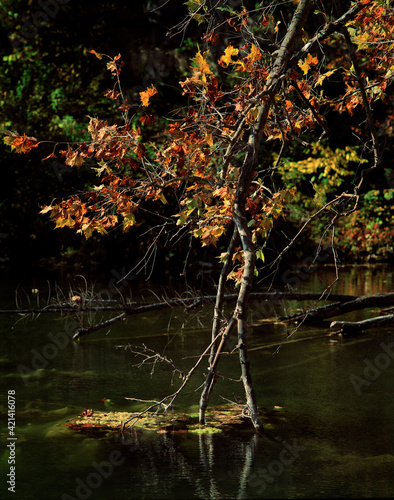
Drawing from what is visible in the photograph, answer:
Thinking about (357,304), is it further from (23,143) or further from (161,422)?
(23,143)

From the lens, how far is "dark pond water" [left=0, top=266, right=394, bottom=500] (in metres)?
4.29

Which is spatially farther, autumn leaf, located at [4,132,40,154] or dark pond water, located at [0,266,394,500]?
autumn leaf, located at [4,132,40,154]

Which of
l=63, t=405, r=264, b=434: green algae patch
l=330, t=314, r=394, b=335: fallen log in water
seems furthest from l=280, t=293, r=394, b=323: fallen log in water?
l=63, t=405, r=264, b=434: green algae patch

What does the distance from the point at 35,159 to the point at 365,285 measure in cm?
721

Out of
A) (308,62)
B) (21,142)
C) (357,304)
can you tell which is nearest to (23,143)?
(21,142)

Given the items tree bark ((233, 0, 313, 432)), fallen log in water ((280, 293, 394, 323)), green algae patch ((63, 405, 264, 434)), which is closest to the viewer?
tree bark ((233, 0, 313, 432))

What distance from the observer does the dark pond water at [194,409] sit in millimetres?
4293

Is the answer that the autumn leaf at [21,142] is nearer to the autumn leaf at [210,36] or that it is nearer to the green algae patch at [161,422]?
the autumn leaf at [210,36]

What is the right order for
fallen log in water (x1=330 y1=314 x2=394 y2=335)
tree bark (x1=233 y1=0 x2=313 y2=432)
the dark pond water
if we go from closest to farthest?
1. the dark pond water
2. tree bark (x1=233 y1=0 x2=313 y2=432)
3. fallen log in water (x1=330 y1=314 x2=394 y2=335)

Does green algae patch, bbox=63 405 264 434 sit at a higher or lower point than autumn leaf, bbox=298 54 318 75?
lower

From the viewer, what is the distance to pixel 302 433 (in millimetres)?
5215

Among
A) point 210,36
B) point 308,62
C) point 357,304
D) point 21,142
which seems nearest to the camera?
point 21,142

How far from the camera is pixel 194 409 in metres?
5.84

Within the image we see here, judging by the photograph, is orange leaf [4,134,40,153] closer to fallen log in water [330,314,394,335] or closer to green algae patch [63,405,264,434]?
green algae patch [63,405,264,434]
